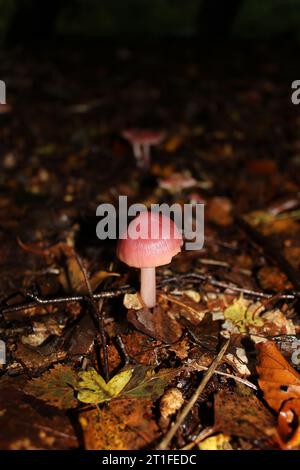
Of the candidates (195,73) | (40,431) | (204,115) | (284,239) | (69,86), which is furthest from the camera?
(195,73)

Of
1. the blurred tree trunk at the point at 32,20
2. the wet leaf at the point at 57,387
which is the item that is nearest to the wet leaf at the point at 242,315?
the wet leaf at the point at 57,387

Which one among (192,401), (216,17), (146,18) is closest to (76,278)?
(192,401)

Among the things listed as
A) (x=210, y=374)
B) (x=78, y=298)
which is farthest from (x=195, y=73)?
(x=210, y=374)

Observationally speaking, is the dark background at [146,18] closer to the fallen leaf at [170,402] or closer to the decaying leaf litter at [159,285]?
the decaying leaf litter at [159,285]

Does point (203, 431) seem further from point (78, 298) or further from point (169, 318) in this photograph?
point (78, 298)

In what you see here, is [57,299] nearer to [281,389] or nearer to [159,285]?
[159,285]

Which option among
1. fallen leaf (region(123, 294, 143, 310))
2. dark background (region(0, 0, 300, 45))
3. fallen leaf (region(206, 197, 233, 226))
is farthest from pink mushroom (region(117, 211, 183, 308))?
dark background (region(0, 0, 300, 45))
